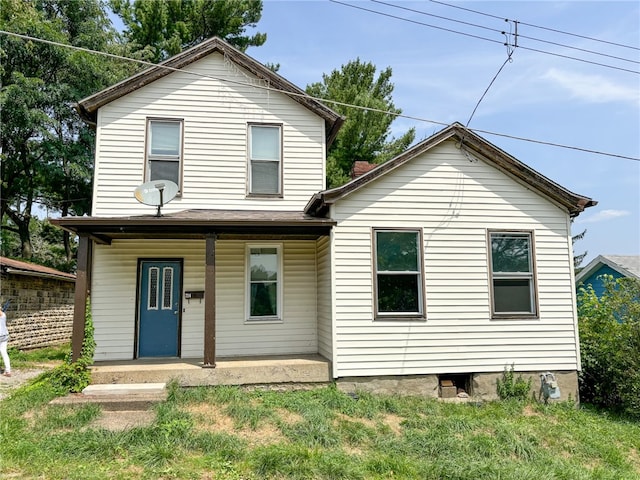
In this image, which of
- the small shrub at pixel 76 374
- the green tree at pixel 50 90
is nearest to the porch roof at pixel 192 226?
the small shrub at pixel 76 374

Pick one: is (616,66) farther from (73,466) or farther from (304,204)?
(73,466)

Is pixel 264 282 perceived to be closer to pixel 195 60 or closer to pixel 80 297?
pixel 80 297

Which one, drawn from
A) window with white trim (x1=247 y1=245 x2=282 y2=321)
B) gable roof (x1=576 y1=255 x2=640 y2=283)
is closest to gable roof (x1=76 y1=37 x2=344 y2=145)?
window with white trim (x1=247 y1=245 x2=282 y2=321)

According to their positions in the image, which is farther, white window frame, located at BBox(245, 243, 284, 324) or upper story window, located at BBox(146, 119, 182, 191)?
upper story window, located at BBox(146, 119, 182, 191)

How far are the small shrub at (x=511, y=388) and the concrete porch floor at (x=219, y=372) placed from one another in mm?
3020

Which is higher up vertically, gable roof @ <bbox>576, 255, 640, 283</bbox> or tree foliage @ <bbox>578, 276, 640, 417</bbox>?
gable roof @ <bbox>576, 255, 640, 283</bbox>

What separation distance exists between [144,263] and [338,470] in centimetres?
594

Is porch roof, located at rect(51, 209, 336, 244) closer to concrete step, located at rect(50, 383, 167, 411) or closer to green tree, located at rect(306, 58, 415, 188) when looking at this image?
concrete step, located at rect(50, 383, 167, 411)

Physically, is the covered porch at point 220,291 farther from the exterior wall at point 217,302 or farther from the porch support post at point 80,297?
the porch support post at point 80,297

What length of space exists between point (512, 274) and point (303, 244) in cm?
411

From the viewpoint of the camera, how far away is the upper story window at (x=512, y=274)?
7793 mm

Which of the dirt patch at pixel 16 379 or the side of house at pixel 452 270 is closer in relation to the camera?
the side of house at pixel 452 270

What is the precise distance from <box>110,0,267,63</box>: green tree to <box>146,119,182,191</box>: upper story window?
1332 centimetres

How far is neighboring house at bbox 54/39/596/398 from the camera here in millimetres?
7406
